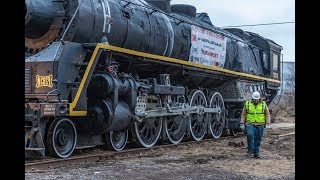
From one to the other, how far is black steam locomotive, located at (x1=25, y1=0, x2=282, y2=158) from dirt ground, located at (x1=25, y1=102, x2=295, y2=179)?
85 cm

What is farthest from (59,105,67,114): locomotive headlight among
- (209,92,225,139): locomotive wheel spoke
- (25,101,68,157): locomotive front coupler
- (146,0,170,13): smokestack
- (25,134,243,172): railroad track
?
(209,92,225,139): locomotive wheel spoke

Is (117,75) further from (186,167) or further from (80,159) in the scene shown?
(186,167)

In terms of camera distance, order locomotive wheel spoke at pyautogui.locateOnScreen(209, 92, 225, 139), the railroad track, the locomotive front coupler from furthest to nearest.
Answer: locomotive wheel spoke at pyautogui.locateOnScreen(209, 92, 225, 139)
the locomotive front coupler
the railroad track

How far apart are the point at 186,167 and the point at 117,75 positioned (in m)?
2.69

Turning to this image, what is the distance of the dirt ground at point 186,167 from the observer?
6770 millimetres

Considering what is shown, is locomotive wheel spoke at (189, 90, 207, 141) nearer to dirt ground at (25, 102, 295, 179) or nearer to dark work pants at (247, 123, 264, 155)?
dirt ground at (25, 102, 295, 179)

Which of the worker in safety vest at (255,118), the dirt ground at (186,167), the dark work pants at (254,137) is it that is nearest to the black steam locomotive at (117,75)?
the dirt ground at (186,167)

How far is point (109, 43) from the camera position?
9570 millimetres

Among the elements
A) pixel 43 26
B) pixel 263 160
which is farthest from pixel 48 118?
pixel 263 160

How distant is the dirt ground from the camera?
677 centimetres

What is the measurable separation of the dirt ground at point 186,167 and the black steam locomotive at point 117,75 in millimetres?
845

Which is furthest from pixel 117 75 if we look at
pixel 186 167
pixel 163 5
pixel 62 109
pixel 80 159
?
pixel 163 5
